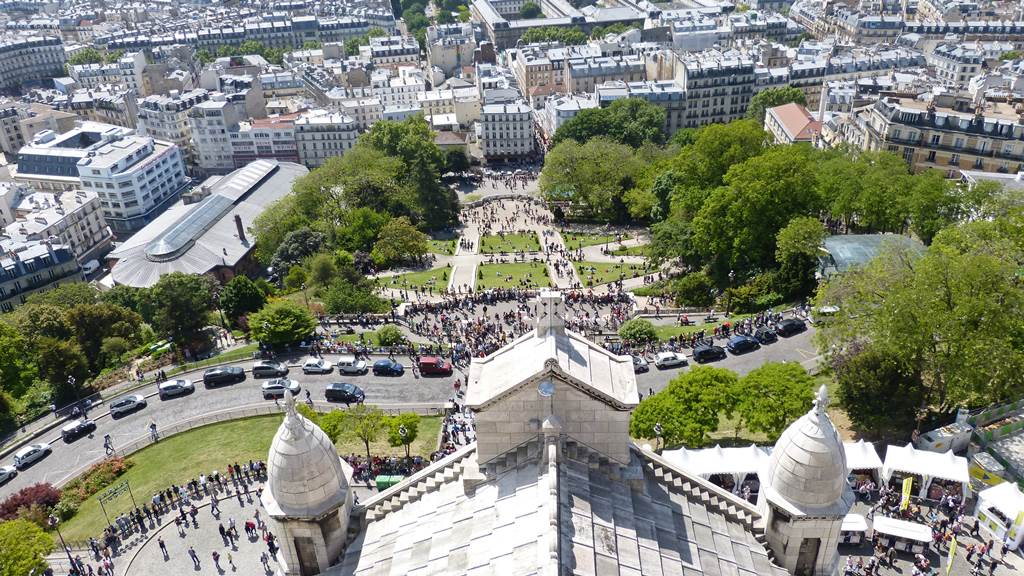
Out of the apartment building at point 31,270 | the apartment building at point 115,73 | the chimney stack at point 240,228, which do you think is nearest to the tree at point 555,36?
the apartment building at point 115,73

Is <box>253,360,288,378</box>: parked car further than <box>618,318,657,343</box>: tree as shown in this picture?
No

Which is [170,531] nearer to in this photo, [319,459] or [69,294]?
[319,459]

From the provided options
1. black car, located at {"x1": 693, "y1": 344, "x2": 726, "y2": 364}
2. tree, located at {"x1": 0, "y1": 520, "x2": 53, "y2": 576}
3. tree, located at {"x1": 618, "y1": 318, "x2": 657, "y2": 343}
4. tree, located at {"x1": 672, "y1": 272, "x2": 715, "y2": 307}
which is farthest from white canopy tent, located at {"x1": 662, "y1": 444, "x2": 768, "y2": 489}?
tree, located at {"x1": 0, "y1": 520, "x2": 53, "y2": 576}

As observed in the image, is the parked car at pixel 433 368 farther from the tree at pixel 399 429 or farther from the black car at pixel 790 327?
the black car at pixel 790 327

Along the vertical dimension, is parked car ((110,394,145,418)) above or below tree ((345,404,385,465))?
below

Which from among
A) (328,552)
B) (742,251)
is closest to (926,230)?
(742,251)

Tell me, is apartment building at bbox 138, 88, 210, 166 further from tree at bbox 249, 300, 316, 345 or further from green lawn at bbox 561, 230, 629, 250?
tree at bbox 249, 300, 316, 345
